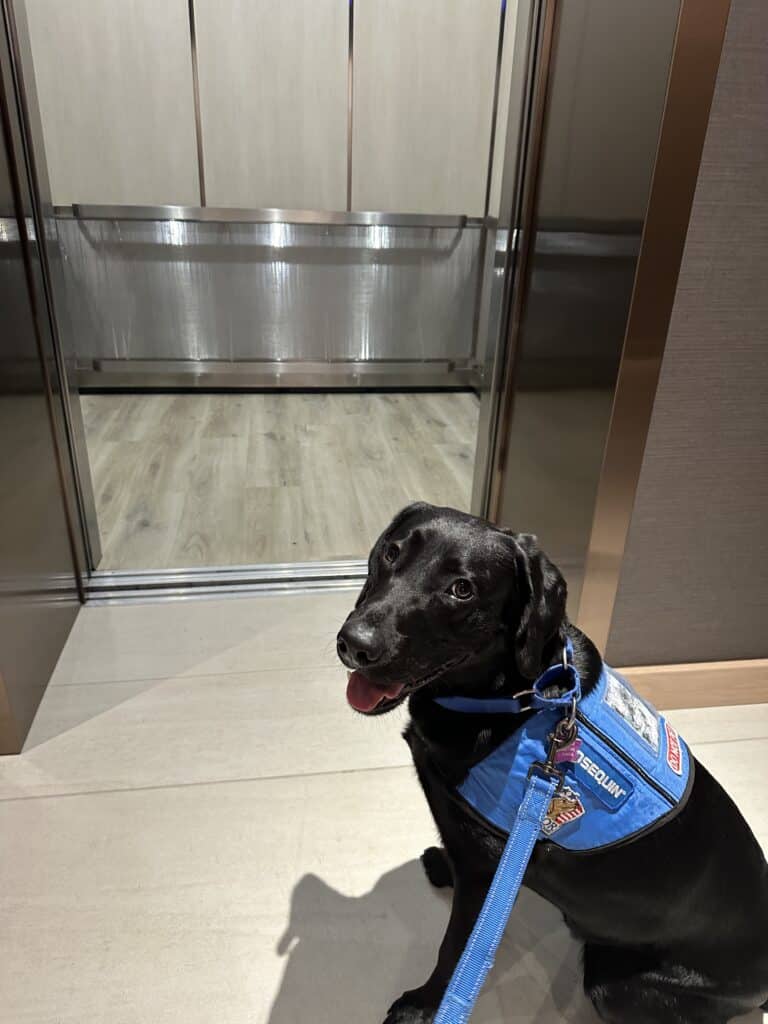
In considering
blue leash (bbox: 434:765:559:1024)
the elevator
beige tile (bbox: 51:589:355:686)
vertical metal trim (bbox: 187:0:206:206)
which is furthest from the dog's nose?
vertical metal trim (bbox: 187:0:206:206)

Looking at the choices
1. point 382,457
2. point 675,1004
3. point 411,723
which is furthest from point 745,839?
point 382,457

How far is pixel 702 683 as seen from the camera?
166cm

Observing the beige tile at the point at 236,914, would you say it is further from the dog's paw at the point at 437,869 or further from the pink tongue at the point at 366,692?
the pink tongue at the point at 366,692

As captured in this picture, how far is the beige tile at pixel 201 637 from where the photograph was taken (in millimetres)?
1731

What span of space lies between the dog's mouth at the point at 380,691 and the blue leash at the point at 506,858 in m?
0.07

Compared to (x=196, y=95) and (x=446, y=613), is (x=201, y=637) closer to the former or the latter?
(x=446, y=613)

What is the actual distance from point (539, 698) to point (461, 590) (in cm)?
16

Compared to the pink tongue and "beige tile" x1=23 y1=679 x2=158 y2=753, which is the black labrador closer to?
the pink tongue

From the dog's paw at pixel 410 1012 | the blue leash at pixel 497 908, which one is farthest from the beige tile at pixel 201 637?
the blue leash at pixel 497 908

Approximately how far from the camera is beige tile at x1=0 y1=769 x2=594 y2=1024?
104 centimetres

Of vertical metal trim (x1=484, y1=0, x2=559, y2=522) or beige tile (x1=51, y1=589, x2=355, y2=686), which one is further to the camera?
beige tile (x1=51, y1=589, x2=355, y2=686)

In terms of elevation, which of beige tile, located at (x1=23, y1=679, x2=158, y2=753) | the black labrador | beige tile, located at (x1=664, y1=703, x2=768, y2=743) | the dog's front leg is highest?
the black labrador

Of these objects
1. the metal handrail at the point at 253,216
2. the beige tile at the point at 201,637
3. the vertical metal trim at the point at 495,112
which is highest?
the vertical metal trim at the point at 495,112

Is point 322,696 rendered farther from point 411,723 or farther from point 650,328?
point 650,328
